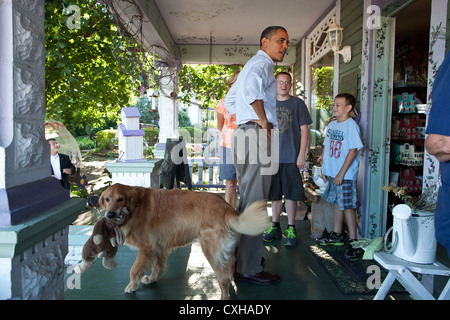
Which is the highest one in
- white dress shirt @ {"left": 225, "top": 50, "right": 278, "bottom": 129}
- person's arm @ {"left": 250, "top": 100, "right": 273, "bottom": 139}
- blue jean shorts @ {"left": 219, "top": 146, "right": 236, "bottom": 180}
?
white dress shirt @ {"left": 225, "top": 50, "right": 278, "bottom": 129}

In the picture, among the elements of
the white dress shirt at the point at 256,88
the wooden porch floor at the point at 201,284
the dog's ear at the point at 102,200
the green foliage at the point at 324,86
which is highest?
the green foliage at the point at 324,86

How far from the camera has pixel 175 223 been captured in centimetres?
211

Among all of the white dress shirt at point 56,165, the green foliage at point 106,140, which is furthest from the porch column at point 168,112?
the green foliage at point 106,140

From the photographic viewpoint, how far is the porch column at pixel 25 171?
116 centimetres

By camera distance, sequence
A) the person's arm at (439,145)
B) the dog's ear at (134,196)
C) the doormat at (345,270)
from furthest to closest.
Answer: the doormat at (345,270) < the dog's ear at (134,196) < the person's arm at (439,145)

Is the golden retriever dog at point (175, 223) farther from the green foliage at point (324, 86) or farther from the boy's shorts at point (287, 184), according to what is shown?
the green foliage at point (324, 86)

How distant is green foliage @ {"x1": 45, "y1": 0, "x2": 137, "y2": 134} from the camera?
3.97 metres

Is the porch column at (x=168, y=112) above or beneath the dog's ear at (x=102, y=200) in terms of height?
above

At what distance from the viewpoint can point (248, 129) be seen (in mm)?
2127

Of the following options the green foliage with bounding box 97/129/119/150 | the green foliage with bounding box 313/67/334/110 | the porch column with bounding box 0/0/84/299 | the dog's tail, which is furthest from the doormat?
the green foliage with bounding box 97/129/119/150

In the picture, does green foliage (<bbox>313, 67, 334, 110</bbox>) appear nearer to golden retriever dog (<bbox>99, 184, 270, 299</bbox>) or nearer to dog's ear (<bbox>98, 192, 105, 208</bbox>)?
golden retriever dog (<bbox>99, 184, 270, 299</bbox>)

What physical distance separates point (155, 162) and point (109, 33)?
2.21m

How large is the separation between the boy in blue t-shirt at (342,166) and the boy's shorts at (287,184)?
0.26 metres
